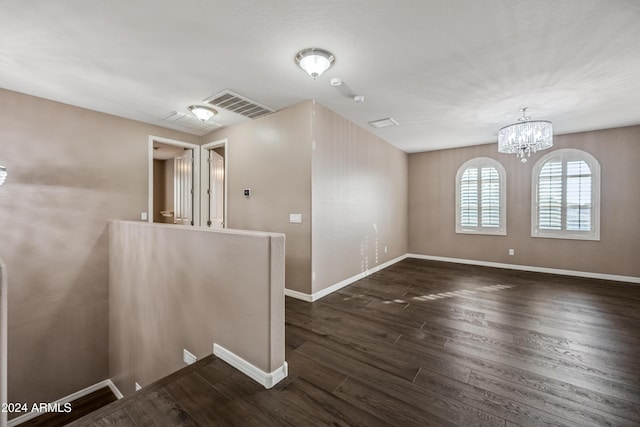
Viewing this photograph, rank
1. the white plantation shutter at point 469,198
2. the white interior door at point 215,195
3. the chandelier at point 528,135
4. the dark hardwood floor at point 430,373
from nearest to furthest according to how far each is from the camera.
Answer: the dark hardwood floor at point 430,373 → the chandelier at point 528,135 → the white interior door at point 215,195 → the white plantation shutter at point 469,198

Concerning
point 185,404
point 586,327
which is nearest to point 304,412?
point 185,404

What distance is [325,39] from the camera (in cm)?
212

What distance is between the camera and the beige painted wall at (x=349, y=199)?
139 inches

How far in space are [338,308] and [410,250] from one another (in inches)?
160

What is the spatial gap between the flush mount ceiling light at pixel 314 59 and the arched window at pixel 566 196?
5075 millimetres

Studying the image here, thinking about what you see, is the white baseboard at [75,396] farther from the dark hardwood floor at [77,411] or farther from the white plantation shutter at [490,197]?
the white plantation shutter at [490,197]

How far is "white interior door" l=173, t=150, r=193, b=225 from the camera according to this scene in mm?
4910

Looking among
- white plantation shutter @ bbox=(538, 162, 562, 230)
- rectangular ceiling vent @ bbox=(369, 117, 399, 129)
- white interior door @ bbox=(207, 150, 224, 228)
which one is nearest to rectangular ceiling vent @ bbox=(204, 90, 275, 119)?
white interior door @ bbox=(207, 150, 224, 228)

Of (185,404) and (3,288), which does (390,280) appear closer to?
(185,404)

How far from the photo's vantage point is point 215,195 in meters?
4.96

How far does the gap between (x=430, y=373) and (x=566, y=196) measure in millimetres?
5053

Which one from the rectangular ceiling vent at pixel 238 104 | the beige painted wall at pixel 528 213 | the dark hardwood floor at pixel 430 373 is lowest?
the dark hardwood floor at pixel 430 373

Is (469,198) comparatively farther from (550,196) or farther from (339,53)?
(339,53)

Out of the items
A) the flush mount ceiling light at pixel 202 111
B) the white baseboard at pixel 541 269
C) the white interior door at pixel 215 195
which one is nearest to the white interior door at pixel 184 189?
the white interior door at pixel 215 195
